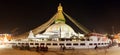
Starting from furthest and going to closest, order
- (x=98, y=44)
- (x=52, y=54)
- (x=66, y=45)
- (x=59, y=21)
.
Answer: (x=59, y=21)
(x=98, y=44)
(x=66, y=45)
(x=52, y=54)

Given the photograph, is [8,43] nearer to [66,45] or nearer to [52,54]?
[66,45]

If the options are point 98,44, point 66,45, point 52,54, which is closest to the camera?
point 52,54

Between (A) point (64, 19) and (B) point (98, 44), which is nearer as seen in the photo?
(B) point (98, 44)

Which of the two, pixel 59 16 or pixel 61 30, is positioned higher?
pixel 59 16

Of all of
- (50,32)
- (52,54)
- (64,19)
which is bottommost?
(52,54)

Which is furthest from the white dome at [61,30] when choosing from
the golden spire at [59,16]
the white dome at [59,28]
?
the golden spire at [59,16]

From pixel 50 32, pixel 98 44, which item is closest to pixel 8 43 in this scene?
pixel 50 32

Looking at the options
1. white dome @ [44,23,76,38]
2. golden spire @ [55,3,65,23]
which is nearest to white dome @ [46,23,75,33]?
white dome @ [44,23,76,38]

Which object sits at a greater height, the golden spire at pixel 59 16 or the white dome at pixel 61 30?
the golden spire at pixel 59 16

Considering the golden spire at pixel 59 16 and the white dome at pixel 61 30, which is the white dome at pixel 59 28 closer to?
the white dome at pixel 61 30

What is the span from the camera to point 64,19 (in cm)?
6788

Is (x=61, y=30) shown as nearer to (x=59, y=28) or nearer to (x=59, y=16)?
(x=59, y=28)

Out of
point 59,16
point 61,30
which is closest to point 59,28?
point 61,30

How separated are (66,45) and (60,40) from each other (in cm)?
259
